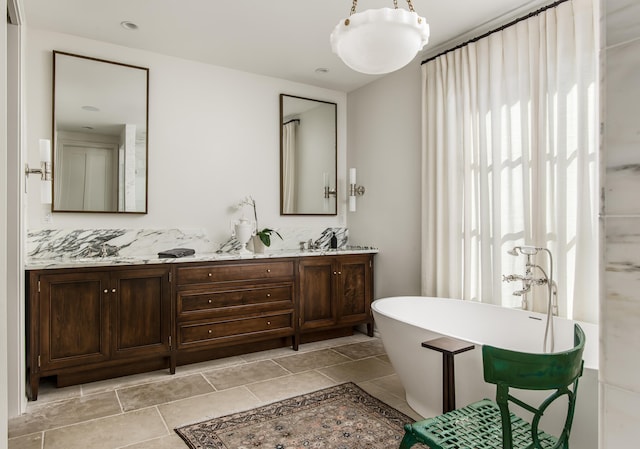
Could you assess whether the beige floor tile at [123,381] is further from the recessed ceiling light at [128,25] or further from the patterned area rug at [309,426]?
the recessed ceiling light at [128,25]

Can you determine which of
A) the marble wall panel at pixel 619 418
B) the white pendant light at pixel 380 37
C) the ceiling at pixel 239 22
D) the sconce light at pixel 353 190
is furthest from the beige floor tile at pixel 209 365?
the marble wall panel at pixel 619 418

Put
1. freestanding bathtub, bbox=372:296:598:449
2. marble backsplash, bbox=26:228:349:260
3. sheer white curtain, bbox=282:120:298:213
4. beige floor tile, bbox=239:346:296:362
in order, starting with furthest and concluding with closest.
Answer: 1. sheer white curtain, bbox=282:120:298:213
2. beige floor tile, bbox=239:346:296:362
3. marble backsplash, bbox=26:228:349:260
4. freestanding bathtub, bbox=372:296:598:449

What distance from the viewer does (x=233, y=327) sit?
3.58 meters

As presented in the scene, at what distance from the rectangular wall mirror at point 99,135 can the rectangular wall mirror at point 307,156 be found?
1443 millimetres

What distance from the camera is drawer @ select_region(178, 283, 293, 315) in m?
3.39

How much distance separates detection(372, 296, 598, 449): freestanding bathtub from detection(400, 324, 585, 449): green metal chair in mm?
396

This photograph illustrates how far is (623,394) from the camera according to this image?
68 centimetres

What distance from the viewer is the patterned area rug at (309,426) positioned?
2.25 meters

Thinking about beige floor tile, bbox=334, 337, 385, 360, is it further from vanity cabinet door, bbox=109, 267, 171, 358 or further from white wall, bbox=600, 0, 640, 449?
white wall, bbox=600, 0, 640, 449

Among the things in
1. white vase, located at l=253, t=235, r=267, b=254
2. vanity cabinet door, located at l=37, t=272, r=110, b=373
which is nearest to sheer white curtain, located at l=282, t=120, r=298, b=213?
white vase, located at l=253, t=235, r=267, b=254

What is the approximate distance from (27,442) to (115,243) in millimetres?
1712

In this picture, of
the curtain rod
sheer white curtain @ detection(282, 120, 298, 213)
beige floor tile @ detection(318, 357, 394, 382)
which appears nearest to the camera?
the curtain rod

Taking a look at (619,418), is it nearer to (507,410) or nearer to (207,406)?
(507,410)

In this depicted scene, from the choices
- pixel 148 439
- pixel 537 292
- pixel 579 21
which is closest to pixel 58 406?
pixel 148 439
